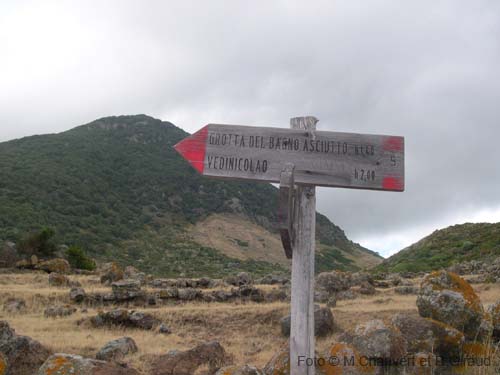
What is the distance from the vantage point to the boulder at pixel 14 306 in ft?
46.8

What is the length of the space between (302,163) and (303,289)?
102 centimetres

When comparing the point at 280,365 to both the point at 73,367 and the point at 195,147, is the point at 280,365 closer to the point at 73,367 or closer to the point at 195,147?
the point at 73,367

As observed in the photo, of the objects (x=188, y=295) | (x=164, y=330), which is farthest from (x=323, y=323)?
(x=188, y=295)

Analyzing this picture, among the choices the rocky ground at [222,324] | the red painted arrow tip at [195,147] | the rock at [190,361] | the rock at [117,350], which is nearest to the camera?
the red painted arrow tip at [195,147]

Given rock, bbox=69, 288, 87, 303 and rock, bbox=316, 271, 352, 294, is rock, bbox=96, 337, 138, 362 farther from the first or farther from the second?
rock, bbox=316, 271, 352, 294

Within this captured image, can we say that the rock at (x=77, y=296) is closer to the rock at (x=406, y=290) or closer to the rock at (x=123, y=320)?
the rock at (x=123, y=320)

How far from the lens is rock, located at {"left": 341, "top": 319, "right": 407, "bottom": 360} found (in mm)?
6109

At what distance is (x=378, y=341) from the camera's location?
20.4 ft

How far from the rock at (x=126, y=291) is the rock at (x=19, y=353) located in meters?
8.39

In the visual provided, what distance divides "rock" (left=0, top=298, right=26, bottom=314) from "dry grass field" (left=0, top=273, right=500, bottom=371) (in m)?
0.22

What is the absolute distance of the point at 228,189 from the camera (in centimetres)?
7256

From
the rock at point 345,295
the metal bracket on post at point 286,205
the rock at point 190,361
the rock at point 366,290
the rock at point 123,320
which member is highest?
the metal bracket on post at point 286,205

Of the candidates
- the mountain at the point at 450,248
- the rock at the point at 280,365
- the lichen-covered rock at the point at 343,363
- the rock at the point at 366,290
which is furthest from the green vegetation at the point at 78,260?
the lichen-covered rock at the point at 343,363

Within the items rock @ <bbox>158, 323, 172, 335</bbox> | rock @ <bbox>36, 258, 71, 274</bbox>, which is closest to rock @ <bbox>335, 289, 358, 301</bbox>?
rock @ <bbox>158, 323, 172, 335</bbox>
